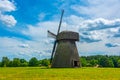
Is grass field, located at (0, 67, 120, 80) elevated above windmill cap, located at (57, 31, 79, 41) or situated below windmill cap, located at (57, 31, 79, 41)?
below

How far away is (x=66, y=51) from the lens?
4775cm

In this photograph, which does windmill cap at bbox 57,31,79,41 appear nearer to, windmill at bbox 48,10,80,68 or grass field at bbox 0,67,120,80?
windmill at bbox 48,10,80,68

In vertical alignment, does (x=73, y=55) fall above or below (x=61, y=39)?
below

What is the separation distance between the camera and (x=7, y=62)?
106500 mm

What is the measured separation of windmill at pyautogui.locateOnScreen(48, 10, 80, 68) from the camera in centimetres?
4753

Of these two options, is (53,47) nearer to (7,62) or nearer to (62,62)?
(62,62)

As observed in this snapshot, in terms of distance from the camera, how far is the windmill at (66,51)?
47531 mm

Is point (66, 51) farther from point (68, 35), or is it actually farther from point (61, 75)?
point (61, 75)

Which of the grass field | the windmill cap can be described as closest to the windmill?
the windmill cap

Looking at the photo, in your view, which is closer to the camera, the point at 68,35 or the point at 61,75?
the point at 61,75

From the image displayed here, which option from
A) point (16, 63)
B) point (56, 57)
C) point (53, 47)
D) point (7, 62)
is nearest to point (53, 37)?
point (53, 47)

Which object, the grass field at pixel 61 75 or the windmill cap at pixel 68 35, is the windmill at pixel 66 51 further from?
the grass field at pixel 61 75

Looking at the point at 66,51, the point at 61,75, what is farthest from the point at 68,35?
the point at 61,75

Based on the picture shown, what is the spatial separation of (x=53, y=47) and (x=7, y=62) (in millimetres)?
58502
